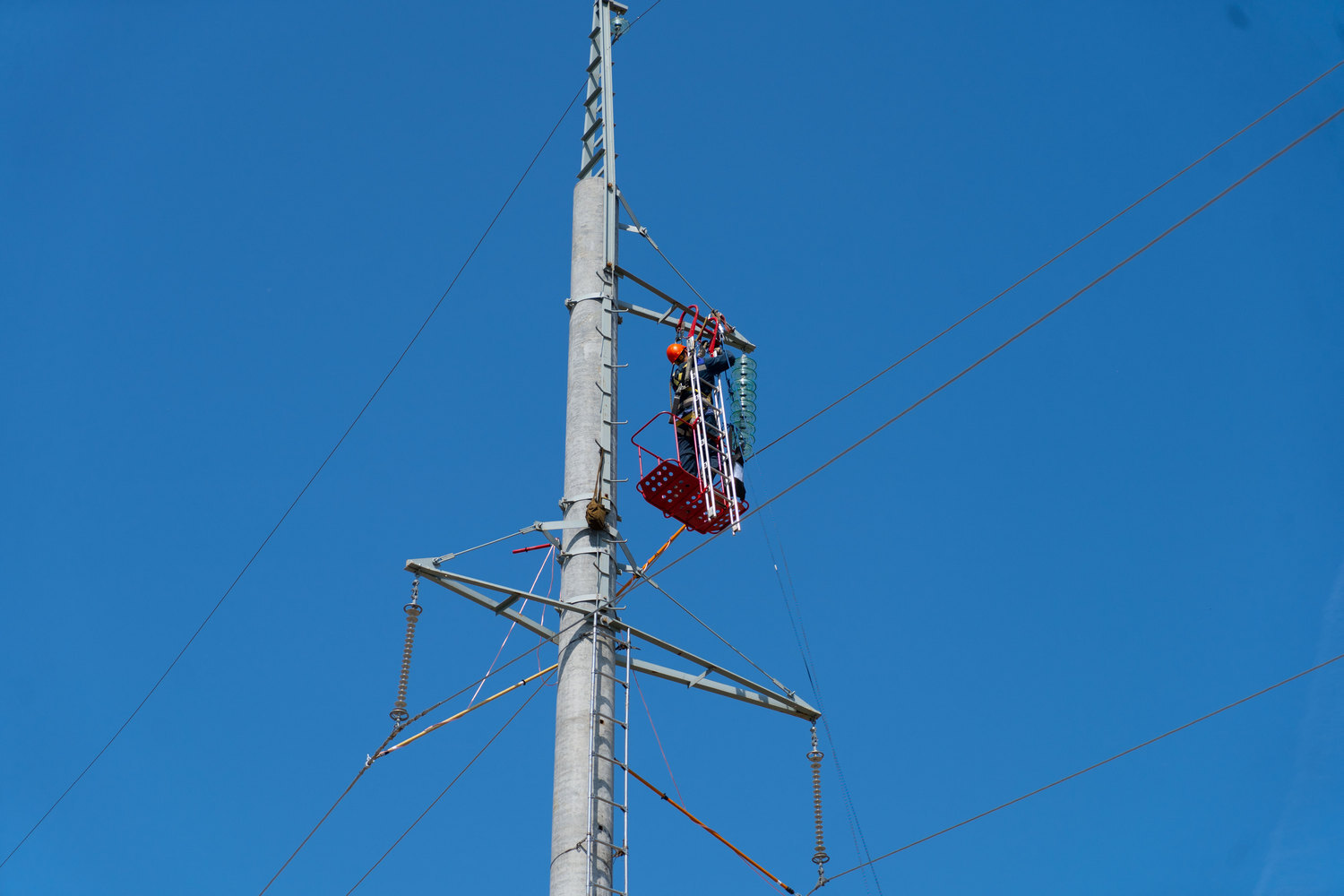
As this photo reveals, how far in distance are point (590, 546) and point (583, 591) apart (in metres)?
0.59

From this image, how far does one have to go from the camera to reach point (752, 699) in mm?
15984

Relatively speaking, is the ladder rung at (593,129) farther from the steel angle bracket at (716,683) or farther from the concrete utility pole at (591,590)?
the steel angle bracket at (716,683)

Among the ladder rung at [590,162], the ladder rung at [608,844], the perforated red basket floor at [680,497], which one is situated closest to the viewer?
the ladder rung at [608,844]

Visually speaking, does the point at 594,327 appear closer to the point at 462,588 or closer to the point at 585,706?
the point at 462,588

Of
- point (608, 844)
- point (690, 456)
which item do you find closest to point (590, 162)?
point (690, 456)

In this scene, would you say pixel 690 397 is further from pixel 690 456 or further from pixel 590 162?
pixel 590 162

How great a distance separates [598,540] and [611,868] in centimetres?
372

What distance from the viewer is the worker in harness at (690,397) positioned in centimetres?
1742

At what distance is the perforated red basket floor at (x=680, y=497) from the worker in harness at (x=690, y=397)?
283 millimetres

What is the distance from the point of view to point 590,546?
1599 centimetres

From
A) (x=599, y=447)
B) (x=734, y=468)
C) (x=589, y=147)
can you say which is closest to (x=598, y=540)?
(x=599, y=447)

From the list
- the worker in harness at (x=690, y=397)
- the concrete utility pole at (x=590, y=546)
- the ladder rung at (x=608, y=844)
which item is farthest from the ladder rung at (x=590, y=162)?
the ladder rung at (x=608, y=844)

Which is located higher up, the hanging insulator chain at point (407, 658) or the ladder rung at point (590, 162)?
the ladder rung at point (590, 162)

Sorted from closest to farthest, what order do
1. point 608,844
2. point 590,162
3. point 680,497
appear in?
point 608,844, point 680,497, point 590,162
